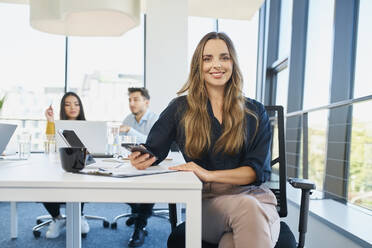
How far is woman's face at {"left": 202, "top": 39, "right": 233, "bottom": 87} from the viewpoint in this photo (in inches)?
56.0

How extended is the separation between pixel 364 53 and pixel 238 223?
1828mm

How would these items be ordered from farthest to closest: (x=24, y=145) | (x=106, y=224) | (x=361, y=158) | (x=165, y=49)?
(x=165, y=49) → (x=106, y=224) → (x=361, y=158) → (x=24, y=145)

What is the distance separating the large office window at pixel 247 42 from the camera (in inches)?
170

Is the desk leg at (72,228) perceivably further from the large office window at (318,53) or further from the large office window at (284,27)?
the large office window at (284,27)

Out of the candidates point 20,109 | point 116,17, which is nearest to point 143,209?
point 116,17

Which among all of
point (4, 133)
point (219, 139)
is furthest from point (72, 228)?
point (219, 139)

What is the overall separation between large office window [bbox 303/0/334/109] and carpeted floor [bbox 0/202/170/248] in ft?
6.05

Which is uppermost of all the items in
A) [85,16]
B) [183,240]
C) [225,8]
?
[225,8]

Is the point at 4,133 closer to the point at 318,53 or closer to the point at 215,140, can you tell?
the point at 215,140

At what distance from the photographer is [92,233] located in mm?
2631

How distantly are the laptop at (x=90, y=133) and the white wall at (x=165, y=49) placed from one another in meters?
1.84

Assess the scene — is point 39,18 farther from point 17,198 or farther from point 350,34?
point 350,34

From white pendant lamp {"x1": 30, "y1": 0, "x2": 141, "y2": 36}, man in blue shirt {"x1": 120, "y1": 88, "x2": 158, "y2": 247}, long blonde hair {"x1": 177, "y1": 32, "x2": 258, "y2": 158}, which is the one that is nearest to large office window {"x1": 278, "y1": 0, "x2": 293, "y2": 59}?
man in blue shirt {"x1": 120, "y1": 88, "x2": 158, "y2": 247}

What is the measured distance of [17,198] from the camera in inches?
33.3
